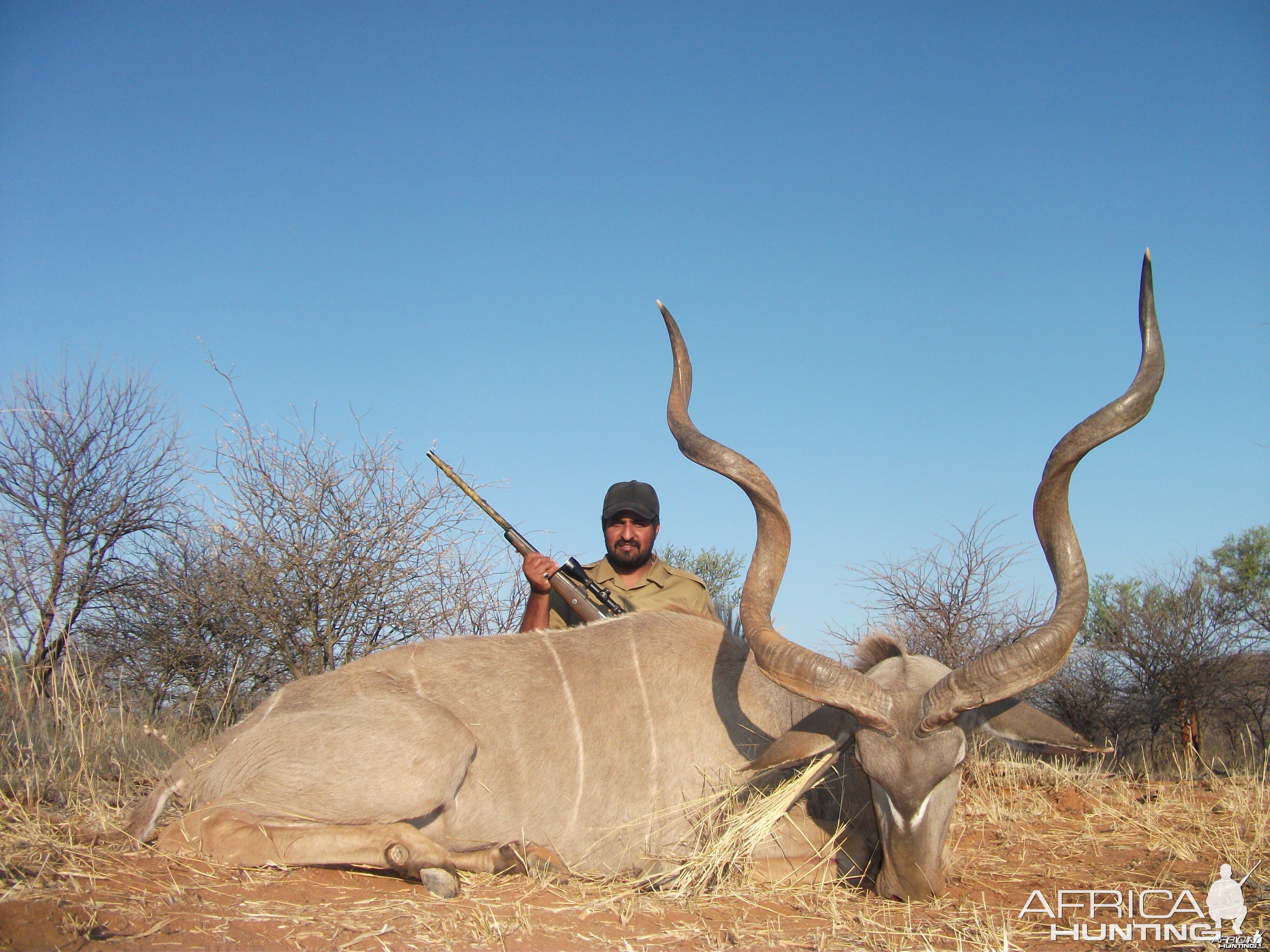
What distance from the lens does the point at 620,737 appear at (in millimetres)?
3818

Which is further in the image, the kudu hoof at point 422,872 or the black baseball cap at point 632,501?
the black baseball cap at point 632,501

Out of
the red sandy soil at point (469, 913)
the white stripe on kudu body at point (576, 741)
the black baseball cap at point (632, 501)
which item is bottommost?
the red sandy soil at point (469, 913)

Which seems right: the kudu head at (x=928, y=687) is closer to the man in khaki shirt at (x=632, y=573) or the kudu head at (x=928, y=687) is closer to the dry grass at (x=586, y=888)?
the dry grass at (x=586, y=888)

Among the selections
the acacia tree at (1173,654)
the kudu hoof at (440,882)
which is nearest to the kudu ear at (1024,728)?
the kudu hoof at (440,882)

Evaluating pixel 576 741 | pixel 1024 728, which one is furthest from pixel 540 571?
pixel 1024 728

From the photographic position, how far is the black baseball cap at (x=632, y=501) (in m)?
5.60

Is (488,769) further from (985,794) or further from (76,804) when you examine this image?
(985,794)

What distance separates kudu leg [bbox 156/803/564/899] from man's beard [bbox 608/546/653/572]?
8.47ft

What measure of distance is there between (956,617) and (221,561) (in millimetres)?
5794

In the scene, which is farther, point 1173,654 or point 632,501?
point 1173,654

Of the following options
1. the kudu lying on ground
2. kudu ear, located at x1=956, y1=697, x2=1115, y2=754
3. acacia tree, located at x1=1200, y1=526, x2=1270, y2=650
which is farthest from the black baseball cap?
acacia tree, located at x1=1200, y1=526, x2=1270, y2=650

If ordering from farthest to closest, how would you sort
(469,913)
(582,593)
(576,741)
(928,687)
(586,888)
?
(582,593) < (576,741) < (928,687) < (586,888) < (469,913)

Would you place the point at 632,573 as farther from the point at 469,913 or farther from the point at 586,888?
the point at 469,913

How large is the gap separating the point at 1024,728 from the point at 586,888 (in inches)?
69.9
